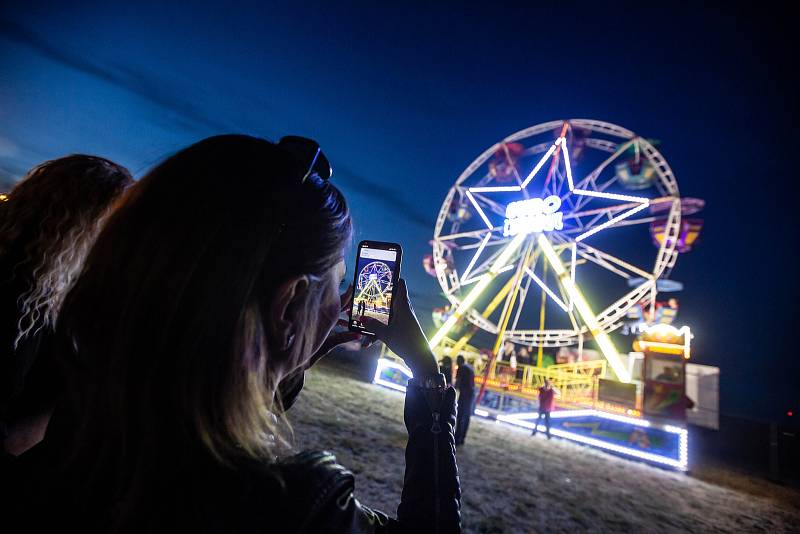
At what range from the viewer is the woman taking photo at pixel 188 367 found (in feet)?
1.85

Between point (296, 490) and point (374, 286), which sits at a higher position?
point (374, 286)

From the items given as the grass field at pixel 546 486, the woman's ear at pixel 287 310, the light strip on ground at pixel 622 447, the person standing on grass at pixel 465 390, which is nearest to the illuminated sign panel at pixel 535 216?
the light strip on ground at pixel 622 447

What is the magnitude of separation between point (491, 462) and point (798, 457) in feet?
37.0

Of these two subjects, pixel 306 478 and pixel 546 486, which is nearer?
pixel 306 478

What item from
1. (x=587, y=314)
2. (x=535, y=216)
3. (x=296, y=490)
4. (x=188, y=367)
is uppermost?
(x=535, y=216)

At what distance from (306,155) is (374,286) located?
71cm

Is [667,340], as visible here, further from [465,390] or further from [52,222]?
[52,222]

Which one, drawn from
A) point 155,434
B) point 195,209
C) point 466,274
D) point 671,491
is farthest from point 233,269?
point 466,274

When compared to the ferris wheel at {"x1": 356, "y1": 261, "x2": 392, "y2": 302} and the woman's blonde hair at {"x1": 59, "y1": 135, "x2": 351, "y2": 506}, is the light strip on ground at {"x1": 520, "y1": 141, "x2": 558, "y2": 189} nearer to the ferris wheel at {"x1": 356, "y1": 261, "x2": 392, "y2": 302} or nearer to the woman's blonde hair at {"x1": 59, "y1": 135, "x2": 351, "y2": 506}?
the ferris wheel at {"x1": 356, "y1": 261, "x2": 392, "y2": 302}

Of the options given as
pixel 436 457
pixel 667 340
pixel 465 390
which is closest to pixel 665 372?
pixel 667 340

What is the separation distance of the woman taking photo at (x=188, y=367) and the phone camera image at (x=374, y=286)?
64 centimetres

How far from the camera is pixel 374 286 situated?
1.43m

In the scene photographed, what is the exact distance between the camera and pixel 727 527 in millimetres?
5090

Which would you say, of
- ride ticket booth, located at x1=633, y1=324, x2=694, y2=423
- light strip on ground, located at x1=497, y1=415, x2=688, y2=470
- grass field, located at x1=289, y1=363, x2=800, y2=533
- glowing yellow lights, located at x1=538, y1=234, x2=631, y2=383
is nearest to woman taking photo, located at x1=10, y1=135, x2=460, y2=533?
grass field, located at x1=289, y1=363, x2=800, y2=533
